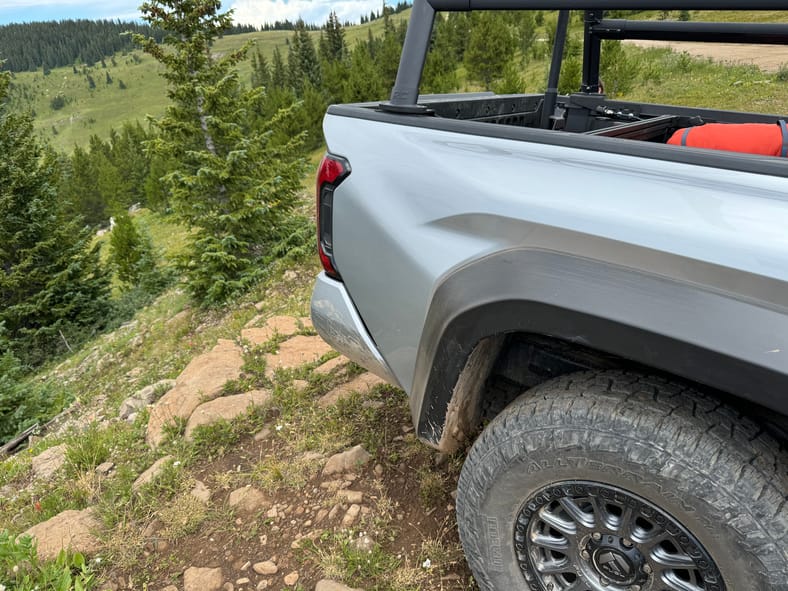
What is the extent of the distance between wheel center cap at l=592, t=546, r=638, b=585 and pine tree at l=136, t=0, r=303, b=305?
812 centimetres

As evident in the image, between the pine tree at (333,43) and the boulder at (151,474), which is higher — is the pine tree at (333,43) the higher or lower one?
the higher one

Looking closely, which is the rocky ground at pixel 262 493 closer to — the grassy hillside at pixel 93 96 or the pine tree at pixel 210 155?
the pine tree at pixel 210 155

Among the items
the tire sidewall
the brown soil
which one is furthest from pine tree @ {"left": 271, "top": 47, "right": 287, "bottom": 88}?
the tire sidewall

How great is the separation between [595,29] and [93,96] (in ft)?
703

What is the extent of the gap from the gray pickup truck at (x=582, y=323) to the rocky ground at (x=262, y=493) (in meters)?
0.65

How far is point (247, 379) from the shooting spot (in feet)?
12.9

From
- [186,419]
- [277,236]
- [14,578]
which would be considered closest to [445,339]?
[14,578]

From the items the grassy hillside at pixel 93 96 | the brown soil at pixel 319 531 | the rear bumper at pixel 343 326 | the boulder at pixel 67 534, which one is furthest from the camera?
the grassy hillside at pixel 93 96

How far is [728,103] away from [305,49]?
5054cm

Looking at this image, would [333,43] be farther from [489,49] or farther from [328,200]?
[328,200]

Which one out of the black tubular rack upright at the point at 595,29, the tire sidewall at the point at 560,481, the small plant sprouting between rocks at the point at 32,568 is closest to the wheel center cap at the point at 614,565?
the tire sidewall at the point at 560,481

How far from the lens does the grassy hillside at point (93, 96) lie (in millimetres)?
149625

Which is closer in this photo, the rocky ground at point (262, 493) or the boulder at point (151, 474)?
the rocky ground at point (262, 493)

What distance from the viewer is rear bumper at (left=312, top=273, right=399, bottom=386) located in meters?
2.09
